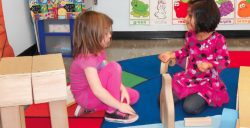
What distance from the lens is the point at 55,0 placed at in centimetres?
195

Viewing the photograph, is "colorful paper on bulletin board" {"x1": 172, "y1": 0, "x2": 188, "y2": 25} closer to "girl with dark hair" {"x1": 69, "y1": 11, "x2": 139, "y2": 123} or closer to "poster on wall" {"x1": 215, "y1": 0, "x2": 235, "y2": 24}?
"poster on wall" {"x1": 215, "y1": 0, "x2": 235, "y2": 24}

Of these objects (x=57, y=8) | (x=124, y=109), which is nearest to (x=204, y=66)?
(x=124, y=109)

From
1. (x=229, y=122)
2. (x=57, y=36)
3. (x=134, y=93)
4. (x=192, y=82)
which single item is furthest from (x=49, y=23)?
(x=229, y=122)

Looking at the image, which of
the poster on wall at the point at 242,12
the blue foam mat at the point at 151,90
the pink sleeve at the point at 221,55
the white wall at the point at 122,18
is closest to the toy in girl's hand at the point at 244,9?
the poster on wall at the point at 242,12

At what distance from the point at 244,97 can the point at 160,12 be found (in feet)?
6.98

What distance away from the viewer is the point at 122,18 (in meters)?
2.60

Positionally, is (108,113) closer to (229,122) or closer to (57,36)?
(229,122)

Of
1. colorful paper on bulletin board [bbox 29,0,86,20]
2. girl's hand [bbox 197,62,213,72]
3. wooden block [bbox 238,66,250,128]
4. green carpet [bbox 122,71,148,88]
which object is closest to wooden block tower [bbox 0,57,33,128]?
wooden block [bbox 238,66,250,128]

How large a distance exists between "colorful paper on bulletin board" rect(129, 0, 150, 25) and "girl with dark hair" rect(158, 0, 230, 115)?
4.66ft

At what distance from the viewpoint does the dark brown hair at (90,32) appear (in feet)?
3.02

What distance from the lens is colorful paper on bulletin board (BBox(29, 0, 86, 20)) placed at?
1906mm

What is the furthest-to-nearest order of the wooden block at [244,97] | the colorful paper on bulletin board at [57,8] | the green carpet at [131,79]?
1. the colorful paper on bulletin board at [57,8]
2. the green carpet at [131,79]
3. the wooden block at [244,97]

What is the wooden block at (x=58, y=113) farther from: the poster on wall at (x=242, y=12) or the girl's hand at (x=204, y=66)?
the poster on wall at (x=242, y=12)

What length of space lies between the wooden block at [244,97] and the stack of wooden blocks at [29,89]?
0.44 metres
